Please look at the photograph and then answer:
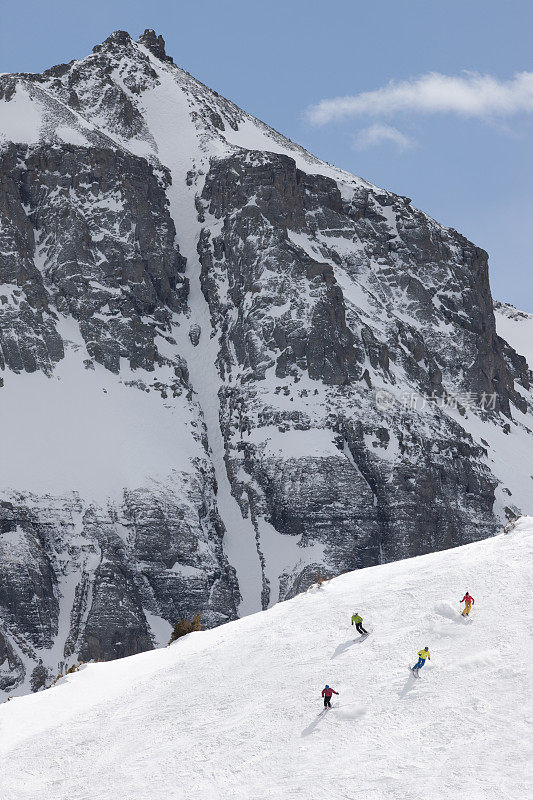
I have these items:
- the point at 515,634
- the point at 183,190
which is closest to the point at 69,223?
the point at 183,190

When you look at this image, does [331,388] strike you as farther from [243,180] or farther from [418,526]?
[243,180]

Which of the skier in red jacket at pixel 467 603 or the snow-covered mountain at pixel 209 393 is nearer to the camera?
the skier in red jacket at pixel 467 603

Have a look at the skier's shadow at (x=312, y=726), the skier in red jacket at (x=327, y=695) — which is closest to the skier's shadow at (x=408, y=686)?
the skier in red jacket at (x=327, y=695)

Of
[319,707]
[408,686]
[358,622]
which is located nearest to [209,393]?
[358,622]

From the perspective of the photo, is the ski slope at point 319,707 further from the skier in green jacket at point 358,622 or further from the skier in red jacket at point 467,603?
the skier in green jacket at point 358,622

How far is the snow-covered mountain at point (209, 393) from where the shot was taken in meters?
138

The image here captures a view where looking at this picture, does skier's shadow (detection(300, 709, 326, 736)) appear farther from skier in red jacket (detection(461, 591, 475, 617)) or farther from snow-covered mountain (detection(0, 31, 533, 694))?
snow-covered mountain (detection(0, 31, 533, 694))

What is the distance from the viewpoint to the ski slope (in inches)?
1553

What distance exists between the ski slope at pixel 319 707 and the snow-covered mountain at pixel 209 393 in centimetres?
7308

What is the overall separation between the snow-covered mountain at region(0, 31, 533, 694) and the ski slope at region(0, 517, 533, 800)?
2877 inches

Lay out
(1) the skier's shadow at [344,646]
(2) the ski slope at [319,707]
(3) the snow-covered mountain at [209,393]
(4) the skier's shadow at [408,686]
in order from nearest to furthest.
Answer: (2) the ski slope at [319,707]
(4) the skier's shadow at [408,686]
(1) the skier's shadow at [344,646]
(3) the snow-covered mountain at [209,393]

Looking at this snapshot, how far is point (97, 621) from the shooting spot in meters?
131

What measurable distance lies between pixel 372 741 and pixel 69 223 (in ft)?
468

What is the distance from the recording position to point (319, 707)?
4553 centimetres
